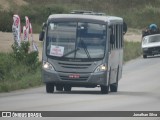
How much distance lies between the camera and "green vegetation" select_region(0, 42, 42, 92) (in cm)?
3153

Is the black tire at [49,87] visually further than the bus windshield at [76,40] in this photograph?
Yes

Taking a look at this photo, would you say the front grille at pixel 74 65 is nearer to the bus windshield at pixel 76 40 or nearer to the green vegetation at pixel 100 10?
the bus windshield at pixel 76 40

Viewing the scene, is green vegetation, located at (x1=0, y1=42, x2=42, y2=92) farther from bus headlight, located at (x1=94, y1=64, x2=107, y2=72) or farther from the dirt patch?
the dirt patch

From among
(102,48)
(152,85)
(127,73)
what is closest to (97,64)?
(102,48)

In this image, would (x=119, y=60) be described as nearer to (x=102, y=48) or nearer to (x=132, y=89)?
(x=132, y=89)

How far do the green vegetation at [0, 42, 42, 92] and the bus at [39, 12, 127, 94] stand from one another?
2.27 meters

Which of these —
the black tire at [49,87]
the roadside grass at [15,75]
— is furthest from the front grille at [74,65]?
the roadside grass at [15,75]

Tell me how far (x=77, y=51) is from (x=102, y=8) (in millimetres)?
70706

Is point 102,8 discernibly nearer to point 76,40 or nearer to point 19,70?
point 19,70

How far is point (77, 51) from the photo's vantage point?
28.5 m

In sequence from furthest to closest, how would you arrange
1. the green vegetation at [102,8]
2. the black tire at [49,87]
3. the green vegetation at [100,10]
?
the green vegetation at [102,8]
the green vegetation at [100,10]
the black tire at [49,87]

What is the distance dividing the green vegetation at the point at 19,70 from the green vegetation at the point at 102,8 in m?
45.4

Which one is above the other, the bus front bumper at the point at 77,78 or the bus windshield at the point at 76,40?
the bus windshield at the point at 76,40

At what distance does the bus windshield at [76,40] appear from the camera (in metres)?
28.5
